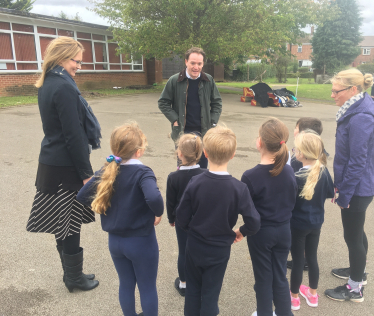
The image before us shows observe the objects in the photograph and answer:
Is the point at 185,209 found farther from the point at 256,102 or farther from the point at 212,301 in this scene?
the point at 256,102

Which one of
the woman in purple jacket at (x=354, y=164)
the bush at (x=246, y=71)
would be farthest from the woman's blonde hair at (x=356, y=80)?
the bush at (x=246, y=71)

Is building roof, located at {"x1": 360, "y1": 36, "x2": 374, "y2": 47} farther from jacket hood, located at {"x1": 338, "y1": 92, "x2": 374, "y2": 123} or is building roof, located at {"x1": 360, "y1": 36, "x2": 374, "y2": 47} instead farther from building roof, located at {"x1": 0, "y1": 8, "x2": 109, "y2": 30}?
jacket hood, located at {"x1": 338, "y1": 92, "x2": 374, "y2": 123}

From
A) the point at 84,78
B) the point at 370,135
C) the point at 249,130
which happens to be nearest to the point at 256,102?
the point at 249,130

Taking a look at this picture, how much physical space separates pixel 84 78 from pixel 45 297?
20.5 meters

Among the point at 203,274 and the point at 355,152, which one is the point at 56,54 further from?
the point at 355,152

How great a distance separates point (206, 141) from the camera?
2020mm

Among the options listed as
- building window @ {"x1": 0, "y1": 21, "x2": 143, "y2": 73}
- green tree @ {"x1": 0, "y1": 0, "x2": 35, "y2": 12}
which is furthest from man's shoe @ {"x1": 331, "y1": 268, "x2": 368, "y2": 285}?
green tree @ {"x1": 0, "y1": 0, "x2": 35, "y2": 12}

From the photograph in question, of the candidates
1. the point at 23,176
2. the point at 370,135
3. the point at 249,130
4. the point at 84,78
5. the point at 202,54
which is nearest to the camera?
the point at 370,135

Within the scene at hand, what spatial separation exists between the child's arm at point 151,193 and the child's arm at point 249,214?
0.51 metres

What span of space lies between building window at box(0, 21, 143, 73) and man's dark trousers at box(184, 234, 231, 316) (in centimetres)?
1533

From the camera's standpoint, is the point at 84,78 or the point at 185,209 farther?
the point at 84,78

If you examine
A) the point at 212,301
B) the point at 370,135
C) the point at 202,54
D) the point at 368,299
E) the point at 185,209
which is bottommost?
the point at 368,299

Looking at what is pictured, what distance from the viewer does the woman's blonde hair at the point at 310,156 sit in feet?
7.54

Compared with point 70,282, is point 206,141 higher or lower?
higher
